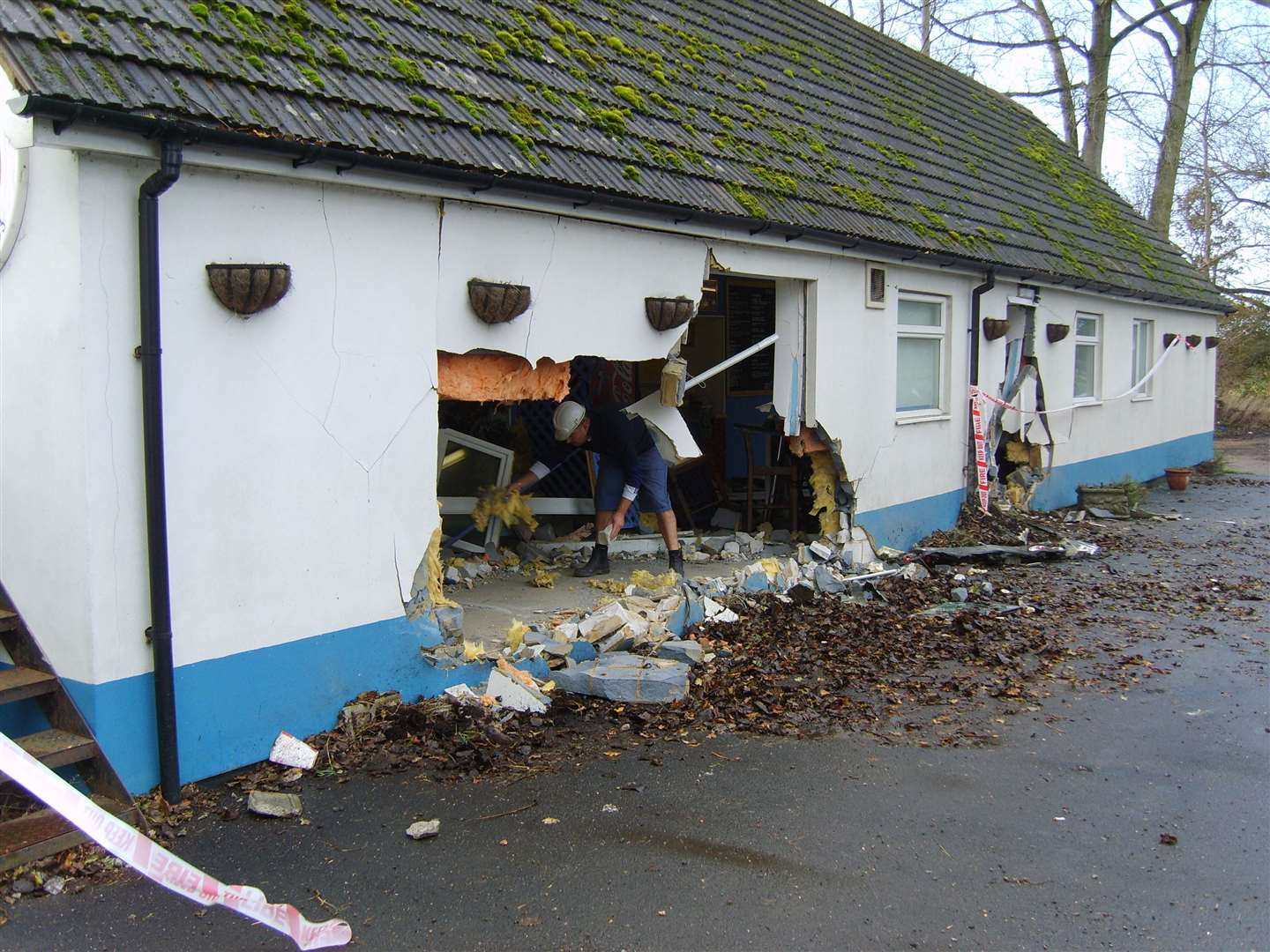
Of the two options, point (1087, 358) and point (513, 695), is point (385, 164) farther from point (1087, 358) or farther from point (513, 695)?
point (1087, 358)

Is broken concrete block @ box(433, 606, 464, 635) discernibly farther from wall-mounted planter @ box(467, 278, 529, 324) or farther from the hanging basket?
the hanging basket

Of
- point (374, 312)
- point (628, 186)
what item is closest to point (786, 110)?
point (628, 186)

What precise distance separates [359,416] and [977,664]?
428 centimetres

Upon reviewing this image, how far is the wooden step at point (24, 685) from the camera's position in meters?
4.33

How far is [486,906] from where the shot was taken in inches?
152

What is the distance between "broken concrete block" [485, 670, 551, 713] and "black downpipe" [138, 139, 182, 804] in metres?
1.75

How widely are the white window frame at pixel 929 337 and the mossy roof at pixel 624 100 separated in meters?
0.60

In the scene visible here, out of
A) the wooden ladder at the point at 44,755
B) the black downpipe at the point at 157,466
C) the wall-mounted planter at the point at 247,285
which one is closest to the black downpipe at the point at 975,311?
the wall-mounted planter at the point at 247,285

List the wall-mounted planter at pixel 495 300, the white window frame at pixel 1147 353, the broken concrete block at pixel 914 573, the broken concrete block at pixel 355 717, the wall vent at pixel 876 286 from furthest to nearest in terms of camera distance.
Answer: the white window frame at pixel 1147 353, the wall vent at pixel 876 286, the broken concrete block at pixel 914 573, the wall-mounted planter at pixel 495 300, the broken concrete block at pixel 355 717

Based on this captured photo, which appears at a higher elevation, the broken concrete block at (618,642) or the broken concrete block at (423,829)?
the broken concrete block at (618,642)

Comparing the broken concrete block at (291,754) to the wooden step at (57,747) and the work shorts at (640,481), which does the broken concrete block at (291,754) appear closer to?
the wooden step at (57,747)

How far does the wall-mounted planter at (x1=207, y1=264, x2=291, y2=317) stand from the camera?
4.74 meters

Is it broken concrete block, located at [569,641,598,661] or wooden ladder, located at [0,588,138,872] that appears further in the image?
broken concrete block, located at [569,641,598,661]

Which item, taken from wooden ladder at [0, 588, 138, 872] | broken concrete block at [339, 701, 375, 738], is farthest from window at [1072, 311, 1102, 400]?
wooden ladder at [0, 588, 138, 872]
